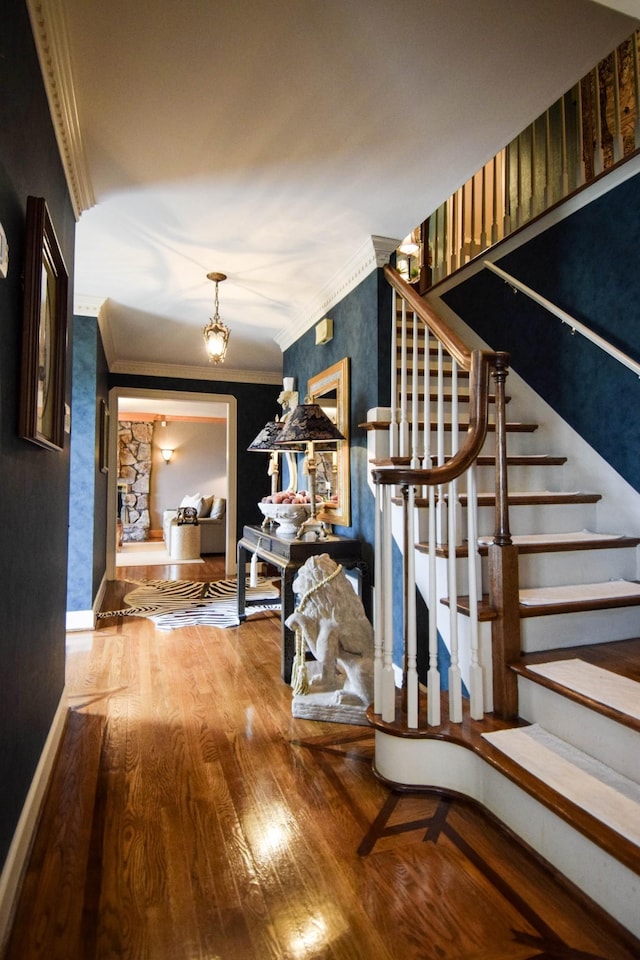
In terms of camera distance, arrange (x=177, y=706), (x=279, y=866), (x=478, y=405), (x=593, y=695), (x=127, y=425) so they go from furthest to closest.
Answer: (x=127, y=425) < (x=177, y=706) < (x=478, y=405) < (x=593, y=695) < (x=279, y=866)

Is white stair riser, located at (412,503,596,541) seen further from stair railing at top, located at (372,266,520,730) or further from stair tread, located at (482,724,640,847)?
stair tread, located at (482,724,640,847)

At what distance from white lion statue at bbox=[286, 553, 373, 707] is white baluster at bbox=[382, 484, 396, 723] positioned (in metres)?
0.48

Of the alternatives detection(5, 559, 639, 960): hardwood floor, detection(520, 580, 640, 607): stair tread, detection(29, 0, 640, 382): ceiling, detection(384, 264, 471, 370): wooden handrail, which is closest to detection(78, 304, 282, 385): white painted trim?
detection(29, 0, 640, 382): ceiling

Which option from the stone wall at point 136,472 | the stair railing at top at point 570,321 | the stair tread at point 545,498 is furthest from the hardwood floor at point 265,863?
the stone wall at point 136,472

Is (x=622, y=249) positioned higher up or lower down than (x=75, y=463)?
higher up

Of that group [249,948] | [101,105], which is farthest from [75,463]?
[249,948]

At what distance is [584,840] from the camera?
128 centimetres

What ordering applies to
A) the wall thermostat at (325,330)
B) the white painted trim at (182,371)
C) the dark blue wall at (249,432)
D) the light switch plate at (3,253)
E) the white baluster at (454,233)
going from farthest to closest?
the dark blue wall at (249,432) → the white painted trim at (182,371) → the white baluster at (454,233) → the wall thermostat at (325,330) → the light switch plate at (3,253)

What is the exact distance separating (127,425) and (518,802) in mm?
10672

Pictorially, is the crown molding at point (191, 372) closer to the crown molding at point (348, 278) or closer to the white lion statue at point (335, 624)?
the crown molding at point (348, 278)

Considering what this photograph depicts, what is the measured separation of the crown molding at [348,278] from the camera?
3.08 meters

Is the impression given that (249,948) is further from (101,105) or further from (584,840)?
(101,105)

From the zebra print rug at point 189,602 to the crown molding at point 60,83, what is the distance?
3.01 m

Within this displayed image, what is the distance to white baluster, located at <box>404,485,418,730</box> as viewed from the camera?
69.7 inches
